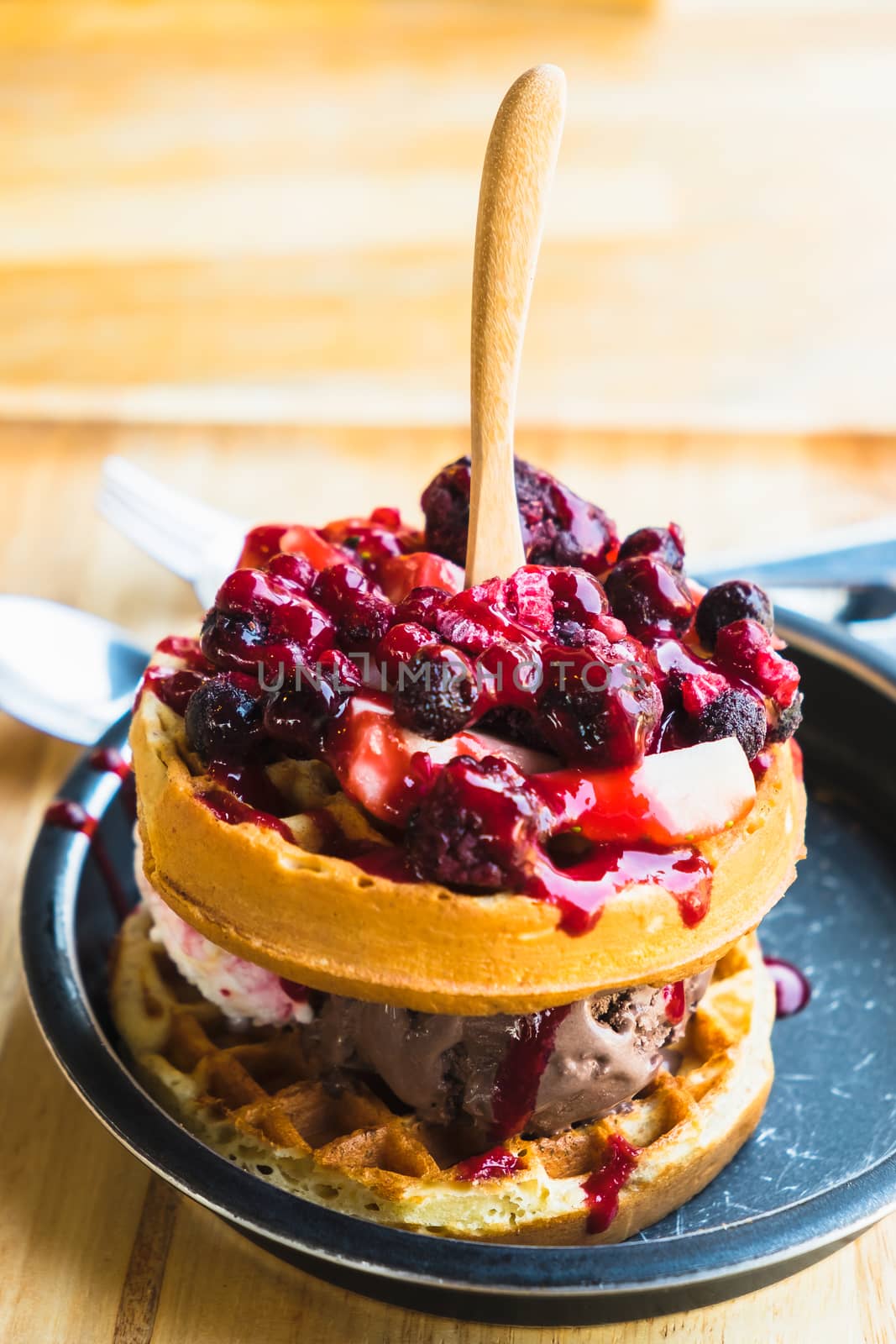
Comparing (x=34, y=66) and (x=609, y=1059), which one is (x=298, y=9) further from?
(x=609, y=1059)

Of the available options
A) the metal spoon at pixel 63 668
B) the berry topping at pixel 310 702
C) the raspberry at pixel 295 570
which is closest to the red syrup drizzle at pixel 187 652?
the raspberry at pixel 295 570

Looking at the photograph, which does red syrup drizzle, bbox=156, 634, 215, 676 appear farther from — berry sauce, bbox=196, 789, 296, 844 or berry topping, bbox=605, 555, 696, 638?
berry topping, bbox=605, 555, 696, 638

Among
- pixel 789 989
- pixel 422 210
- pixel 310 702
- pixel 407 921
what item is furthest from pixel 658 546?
pixel 422 210

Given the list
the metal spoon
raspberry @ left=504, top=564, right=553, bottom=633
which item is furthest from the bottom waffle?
the metal spoon

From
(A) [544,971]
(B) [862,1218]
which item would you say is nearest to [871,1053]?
(B) [862,1218]

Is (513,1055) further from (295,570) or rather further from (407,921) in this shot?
(295,570)

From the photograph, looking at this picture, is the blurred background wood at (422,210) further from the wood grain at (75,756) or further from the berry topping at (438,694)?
the berry topping at (438,694)

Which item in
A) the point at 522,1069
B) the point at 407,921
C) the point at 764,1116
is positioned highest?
the point at 407,921
